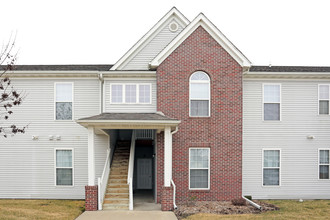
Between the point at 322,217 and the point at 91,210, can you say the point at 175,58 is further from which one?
the point at 322,217

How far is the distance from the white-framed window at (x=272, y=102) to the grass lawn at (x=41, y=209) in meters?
9.98

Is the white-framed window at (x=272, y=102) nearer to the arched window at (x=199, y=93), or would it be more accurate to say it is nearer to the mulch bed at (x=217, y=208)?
the arched window at (x=199, y=93)

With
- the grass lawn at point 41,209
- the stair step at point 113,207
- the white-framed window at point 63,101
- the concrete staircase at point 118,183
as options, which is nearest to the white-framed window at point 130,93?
the white-framed window at point 63,101

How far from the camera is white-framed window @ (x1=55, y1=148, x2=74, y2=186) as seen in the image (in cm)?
A: 1623

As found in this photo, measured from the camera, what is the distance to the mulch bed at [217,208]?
41.7ft

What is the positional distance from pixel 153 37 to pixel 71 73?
4.73 meters

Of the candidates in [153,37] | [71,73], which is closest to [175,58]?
[153,37]

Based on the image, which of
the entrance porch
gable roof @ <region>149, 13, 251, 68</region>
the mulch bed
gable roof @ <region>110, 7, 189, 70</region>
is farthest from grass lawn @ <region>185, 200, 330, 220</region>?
gable roof @ <region>110, 7, 189, 70</region>

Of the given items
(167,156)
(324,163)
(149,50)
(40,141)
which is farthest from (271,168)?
(40,141)

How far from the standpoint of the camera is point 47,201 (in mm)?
15492

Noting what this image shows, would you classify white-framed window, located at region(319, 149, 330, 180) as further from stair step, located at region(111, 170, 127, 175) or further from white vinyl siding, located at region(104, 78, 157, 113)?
stair step, located at region(111, 170, 127, 175)

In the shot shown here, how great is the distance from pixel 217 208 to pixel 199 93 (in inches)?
205

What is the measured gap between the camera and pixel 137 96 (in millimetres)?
15773

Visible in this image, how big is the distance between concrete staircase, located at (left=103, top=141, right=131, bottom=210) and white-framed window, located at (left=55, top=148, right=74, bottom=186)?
7.35ft
